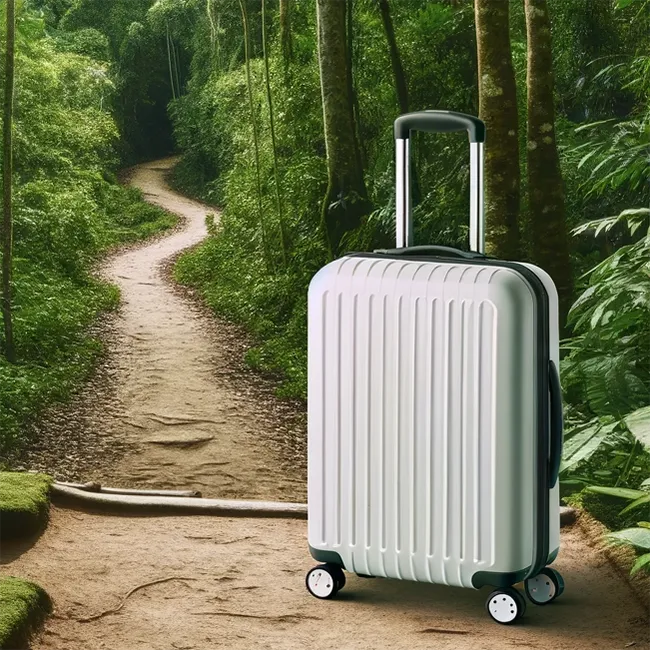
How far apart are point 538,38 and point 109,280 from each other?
27.6 feet

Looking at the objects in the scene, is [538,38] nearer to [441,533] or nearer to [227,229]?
[441,533]

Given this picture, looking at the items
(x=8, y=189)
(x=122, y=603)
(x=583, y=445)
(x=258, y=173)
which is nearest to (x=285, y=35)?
(x=258, y=173)

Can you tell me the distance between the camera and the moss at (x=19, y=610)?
262 centimetres

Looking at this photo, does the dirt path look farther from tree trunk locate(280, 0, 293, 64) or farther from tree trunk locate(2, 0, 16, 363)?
tree trunk locate(280, 0, 293, 64)

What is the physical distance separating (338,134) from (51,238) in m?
4.12

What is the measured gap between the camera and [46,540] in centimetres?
365

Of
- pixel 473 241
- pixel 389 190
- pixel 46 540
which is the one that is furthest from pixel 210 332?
pixel 473 241

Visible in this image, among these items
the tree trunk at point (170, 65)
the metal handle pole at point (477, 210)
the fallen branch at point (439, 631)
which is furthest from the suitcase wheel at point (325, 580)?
the tree trunk at point (170, 65)

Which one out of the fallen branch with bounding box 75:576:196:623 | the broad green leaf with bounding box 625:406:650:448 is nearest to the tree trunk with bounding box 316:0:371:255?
the fallen branch with bounding box 75:576:196:623

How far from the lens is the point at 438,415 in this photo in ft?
8.54

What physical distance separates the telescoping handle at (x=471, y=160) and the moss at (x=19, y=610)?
1.38 meters

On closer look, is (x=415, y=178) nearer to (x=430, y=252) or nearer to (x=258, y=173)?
(x=258, y=173)

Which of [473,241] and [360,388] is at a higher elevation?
[473,241]

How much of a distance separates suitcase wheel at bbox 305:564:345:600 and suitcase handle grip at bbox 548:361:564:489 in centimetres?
66
